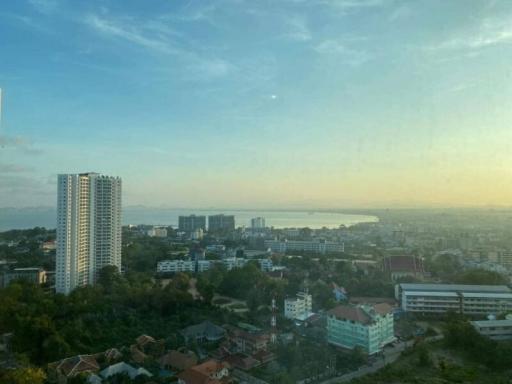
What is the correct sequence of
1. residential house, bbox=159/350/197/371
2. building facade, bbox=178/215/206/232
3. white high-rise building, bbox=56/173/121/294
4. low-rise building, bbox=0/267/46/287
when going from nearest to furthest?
residential house, bbox=159/350/197/371
white high-rise building, bbox=56/173/121/294
low-rise building, bbox=0/267/46/287
building facade, bbox=178/215/206/232

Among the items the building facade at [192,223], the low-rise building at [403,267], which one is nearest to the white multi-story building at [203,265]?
the low-rise building at [403,267]

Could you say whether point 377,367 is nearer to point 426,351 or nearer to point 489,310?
point 426,351

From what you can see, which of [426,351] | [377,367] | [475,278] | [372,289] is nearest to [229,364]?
[377,367]

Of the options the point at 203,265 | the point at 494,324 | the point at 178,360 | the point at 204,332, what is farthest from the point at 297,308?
the point at 203,265

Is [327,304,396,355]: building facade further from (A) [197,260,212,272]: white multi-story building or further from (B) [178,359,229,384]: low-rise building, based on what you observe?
(A) [197,260,212,272]: white multi-story building

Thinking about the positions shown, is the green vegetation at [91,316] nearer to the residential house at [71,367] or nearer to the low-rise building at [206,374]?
the residential house at [71,367]

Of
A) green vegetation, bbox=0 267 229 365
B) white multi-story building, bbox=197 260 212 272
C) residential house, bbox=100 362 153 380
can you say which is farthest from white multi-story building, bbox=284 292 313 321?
white multi-story building, bbox=197 260 212 272
